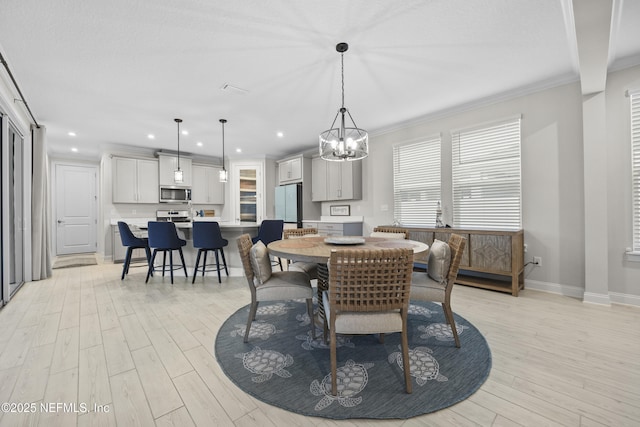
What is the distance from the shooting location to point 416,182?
4617 mm

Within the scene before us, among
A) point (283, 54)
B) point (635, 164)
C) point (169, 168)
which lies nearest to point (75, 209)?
point (169, 168)

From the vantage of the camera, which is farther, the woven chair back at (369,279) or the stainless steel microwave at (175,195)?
the stainless steel microwave at (175,195)

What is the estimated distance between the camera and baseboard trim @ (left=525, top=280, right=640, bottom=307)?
290cm

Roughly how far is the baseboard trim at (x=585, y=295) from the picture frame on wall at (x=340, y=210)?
3269mm

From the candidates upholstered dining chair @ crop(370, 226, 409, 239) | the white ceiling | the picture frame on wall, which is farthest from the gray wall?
the picture frame on wall

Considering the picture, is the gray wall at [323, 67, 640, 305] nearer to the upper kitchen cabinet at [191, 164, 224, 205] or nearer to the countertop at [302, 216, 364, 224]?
the countertop at [302, 216, 364, 224]

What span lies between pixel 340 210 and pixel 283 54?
3.72 metres

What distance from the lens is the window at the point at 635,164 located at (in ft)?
9.29

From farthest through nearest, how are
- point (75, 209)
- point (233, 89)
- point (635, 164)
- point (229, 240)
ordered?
point (75, 209), point (229, 240), point (233, 89), point (635, 164)

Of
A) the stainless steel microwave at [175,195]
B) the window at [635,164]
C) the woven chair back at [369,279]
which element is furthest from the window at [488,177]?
the stainless steel microwave at [175,195]

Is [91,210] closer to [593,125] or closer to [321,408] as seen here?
[321,408]

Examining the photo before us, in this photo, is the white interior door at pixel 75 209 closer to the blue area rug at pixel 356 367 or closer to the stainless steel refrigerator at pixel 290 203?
the stainless steel refrigerator at pixel 290 203

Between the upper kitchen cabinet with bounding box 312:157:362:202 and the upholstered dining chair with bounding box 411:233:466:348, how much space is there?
3.35 meters

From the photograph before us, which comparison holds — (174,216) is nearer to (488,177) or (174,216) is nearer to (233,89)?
(233,89)
